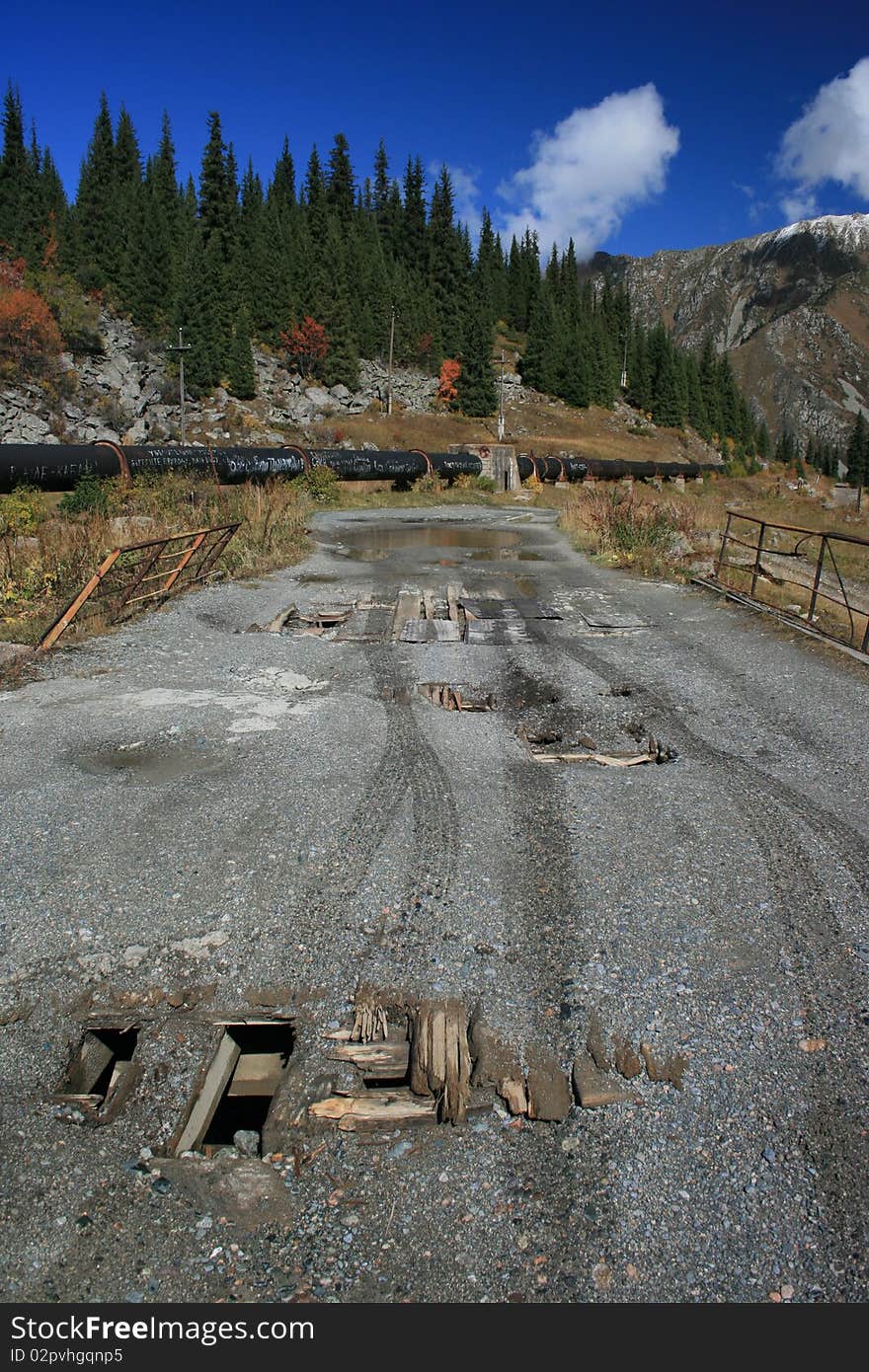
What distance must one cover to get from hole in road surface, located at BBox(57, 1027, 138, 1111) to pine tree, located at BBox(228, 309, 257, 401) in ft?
208

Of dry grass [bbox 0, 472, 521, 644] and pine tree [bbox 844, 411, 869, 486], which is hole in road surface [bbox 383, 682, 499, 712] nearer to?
dry grass [bbox 0, 472, 521, 644]

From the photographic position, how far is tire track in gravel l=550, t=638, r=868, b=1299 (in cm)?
250

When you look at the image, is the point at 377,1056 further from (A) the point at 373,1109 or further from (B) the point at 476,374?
(B) the point at 476,374

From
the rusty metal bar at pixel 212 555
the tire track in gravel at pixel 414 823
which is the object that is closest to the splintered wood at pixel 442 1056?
the tire track in gravel at pixel 414 823

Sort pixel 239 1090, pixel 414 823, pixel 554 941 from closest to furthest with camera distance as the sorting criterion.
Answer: pixel 239 1090, pixel 554 941, pixel 414 823

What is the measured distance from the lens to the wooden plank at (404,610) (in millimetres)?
10340

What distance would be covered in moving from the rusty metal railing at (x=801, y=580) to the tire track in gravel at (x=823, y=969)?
12.6 ft

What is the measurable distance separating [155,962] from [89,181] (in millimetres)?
91589

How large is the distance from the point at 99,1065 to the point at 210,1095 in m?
0.52

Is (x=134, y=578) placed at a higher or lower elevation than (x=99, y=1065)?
higher

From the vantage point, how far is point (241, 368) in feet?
197

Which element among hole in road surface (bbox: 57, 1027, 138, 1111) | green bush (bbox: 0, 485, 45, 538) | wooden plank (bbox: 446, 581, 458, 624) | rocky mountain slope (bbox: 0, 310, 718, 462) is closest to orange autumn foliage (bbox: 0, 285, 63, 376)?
rocky mountain slope (bbox: 0, 310, 718, 462)

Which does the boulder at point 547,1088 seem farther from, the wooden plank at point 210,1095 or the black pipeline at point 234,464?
the black pipeline at point 234,464

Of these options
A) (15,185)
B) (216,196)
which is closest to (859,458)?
(216,196)
